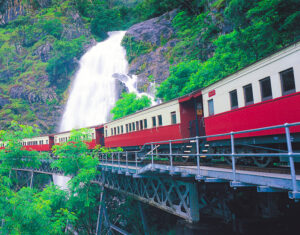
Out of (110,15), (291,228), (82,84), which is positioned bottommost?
(291,228)

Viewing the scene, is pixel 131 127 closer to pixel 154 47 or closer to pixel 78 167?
pixel 78 167

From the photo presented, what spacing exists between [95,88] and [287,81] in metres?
50.0

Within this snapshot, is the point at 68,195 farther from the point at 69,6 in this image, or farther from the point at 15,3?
the point at 15,3

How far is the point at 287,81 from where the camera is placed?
7605mm

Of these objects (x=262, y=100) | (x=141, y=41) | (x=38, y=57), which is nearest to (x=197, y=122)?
(x=262, y=100)

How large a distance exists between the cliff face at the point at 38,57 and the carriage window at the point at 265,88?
5641cm

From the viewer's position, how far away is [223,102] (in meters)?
10.7

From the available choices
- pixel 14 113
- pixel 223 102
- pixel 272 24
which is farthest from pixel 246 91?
pixel 14 113

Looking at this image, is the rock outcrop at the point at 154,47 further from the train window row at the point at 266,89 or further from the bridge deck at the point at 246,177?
the bridge deck at the point at 246,177

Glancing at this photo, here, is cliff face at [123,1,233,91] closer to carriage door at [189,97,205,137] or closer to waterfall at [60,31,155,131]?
waterfall at [60,31,155,131]

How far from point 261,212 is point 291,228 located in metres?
2.06

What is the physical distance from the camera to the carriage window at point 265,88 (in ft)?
27.3

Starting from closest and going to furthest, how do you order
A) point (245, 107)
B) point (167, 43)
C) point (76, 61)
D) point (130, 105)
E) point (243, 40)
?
point (245, 107) → point (243, 40) → point (130, 105) → point (167, 43) → point (76, 61)

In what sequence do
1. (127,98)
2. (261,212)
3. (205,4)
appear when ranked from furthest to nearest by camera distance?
1. (205,4)
2. (127,98)
3. (261,212)
